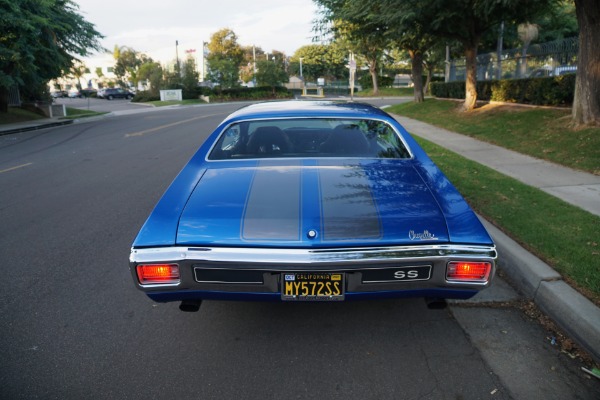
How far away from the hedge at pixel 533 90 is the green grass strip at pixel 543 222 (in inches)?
270

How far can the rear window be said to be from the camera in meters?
3.73

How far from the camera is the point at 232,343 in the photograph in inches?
116

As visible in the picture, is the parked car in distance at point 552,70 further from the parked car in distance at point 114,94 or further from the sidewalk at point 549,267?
the parked car in distance at point 114,94

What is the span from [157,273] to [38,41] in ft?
72.0

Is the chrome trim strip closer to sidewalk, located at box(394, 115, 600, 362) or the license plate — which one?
the license plate

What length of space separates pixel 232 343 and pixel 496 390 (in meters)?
1.63

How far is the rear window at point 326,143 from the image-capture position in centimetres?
373

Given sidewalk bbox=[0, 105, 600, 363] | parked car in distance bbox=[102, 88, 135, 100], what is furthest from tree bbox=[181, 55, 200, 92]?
sidewalk bbox=[0, 105, 600, 363]

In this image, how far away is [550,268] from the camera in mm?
3656

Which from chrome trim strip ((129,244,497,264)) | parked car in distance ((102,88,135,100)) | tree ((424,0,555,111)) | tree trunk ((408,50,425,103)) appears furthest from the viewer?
parked car in distance ((102,88,135,100))

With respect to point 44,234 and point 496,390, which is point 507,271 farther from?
point 44,234

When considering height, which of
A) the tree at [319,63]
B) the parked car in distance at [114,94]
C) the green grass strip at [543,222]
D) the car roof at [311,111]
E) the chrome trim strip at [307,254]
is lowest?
the green grass strip at [543,222]

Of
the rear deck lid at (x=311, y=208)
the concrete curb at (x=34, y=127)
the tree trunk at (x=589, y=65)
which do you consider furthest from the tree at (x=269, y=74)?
the rear deck lid at (x=311, y=208)

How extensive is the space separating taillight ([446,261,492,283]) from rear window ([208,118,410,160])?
1326 millimetres
